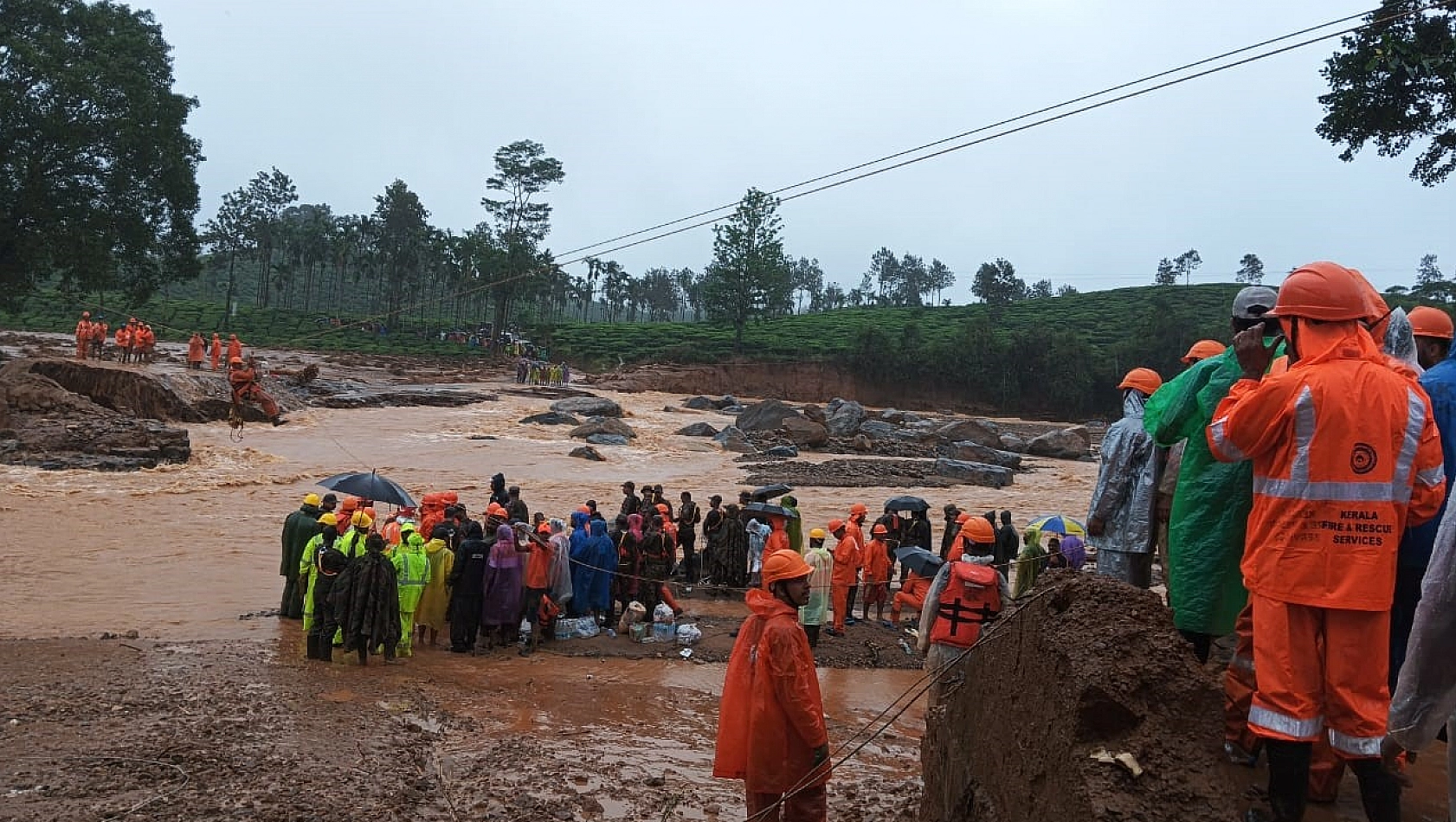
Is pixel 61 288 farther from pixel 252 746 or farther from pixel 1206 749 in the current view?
pixel 1206 749

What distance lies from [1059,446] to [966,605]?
34.9 meters

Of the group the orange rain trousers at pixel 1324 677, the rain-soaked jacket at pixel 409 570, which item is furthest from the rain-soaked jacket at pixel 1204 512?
the rain-soaked jacket at pixel 409 570

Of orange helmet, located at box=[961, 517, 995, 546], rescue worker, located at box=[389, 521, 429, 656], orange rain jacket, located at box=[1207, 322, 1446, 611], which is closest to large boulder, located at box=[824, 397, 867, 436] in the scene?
rescue worker, located at box=[389, 521, 429, 656]

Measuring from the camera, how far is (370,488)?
12.3 meters

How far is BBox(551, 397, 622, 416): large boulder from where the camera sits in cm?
3722

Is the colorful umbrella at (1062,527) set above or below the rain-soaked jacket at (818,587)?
above

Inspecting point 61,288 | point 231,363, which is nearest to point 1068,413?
point 231,363

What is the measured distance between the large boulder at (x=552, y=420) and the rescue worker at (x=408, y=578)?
25668 millimetres

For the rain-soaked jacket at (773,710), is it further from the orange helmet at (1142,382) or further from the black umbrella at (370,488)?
the black umbrella at (370,488)

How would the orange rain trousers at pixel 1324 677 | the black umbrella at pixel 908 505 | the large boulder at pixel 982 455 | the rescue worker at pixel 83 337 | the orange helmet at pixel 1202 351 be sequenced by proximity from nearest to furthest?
the orange rain trousers at pixel 1324 677 < the orange helmet at pixel 1202 351 < the black umbrella at pixel 908 505 < the rescue worker at pixel 83 337 < the large boulder at pixel 982 455

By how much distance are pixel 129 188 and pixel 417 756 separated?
31.2m

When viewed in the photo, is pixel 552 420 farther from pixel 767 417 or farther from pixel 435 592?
pixel 435 592

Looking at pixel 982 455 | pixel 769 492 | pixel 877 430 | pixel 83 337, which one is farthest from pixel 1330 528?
pixel 83 337

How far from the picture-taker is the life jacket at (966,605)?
5.63 meters
